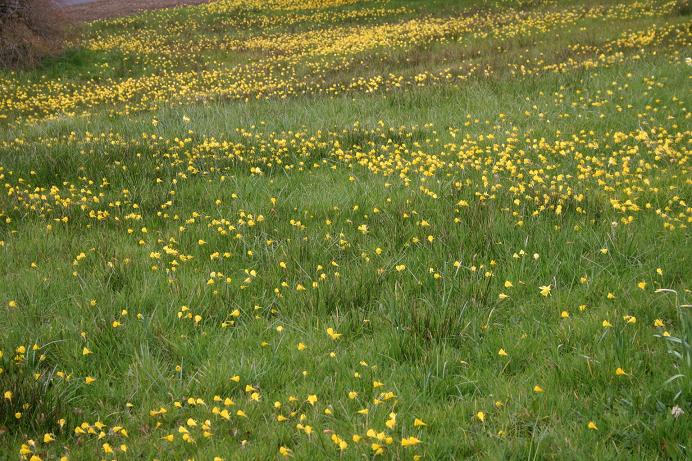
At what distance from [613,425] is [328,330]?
6.15ft

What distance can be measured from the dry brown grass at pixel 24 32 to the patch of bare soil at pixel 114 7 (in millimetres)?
15134

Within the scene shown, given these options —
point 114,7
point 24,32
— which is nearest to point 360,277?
point 24,32

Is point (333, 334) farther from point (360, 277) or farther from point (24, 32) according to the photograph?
point (24, 32)

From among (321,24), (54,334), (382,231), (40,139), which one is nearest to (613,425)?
(382,231)

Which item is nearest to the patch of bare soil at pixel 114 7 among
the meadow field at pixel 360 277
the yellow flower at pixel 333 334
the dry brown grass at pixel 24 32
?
the dry brown grass at pixel 24 32

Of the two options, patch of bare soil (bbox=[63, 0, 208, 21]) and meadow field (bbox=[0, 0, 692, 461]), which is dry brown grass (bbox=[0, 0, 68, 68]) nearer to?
meadow field (bbox=[0, 0, 692, 461])

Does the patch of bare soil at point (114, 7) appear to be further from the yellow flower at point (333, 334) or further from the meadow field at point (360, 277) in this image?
the yellow flower at point (333, 334)

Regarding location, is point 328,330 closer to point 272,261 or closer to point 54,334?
point 272,261

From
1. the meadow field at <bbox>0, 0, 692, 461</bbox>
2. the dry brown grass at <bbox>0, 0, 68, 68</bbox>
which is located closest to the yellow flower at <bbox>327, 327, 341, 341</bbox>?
the meadow field at <bbox>0, 0, 692, 461</bbox>

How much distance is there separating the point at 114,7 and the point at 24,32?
21.6 meters

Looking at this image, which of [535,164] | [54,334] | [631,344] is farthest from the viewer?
[535,164]

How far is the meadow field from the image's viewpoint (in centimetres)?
330

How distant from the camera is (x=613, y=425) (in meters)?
3.11

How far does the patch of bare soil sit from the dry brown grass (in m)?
15.1
